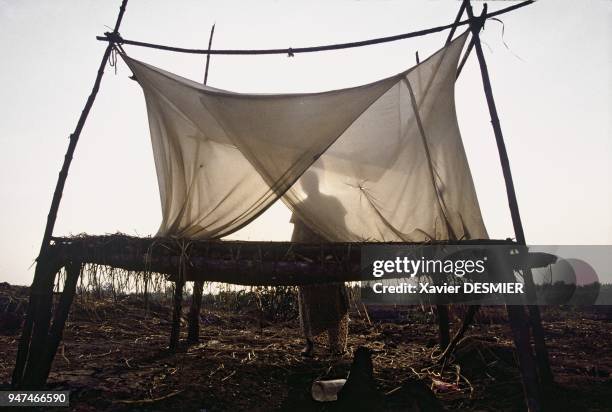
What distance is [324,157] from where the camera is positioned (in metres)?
4.57

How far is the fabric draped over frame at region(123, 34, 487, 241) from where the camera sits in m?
4.06

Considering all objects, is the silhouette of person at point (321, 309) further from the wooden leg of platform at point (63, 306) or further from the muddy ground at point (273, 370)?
the wooden leg of platform at point (63, 306)

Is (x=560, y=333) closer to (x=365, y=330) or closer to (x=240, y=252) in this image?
(x=365, y=330)

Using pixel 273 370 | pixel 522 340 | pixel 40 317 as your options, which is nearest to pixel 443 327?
pixel 522 340

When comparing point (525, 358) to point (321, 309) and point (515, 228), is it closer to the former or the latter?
point (515, 228)

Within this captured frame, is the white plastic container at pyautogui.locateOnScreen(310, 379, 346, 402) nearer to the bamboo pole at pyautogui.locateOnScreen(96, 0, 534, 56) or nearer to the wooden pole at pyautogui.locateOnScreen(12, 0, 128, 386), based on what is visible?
the wooden pole at pyautogui.locateOnScreen(12, 0, 128, 386)

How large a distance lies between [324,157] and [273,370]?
2838mm

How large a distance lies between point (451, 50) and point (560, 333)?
7107mm

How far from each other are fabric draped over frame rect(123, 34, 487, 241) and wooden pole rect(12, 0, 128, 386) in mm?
675

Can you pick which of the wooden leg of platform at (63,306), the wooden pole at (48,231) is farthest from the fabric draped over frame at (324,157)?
the wooden leg of platform at (63,306)

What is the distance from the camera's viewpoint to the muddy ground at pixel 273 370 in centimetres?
353

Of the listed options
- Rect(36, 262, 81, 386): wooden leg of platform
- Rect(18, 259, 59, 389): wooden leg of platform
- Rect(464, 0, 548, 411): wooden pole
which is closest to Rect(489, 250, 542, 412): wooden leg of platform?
Rect(464, 0, 548, 411): wooden pole

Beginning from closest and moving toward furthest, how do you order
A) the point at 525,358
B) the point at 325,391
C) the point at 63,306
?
the point at 525,358, the point at 325,391, the point at 63,306

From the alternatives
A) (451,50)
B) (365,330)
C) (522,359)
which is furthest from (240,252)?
(365,330)
